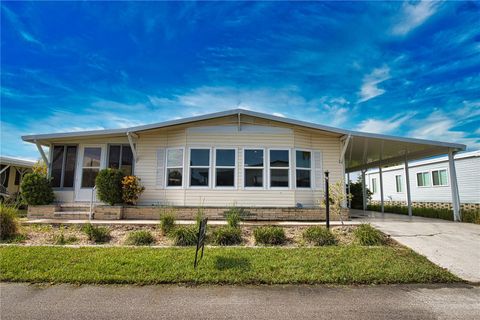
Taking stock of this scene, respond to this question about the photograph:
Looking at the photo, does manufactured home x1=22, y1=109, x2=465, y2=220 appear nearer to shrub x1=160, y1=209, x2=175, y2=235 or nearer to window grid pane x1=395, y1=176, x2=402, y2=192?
shrub x1=160, y1=209, x2=175, y2=235

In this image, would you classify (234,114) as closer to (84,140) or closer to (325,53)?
(325,53)

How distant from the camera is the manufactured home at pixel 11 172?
637 inches

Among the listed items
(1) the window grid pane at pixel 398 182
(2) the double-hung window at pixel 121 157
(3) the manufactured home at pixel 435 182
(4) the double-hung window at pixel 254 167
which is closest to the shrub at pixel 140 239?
(4) the double-hung window at pixel 254 167

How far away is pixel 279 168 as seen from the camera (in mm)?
10602

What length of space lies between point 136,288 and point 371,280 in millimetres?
3902

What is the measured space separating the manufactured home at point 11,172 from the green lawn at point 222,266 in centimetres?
1364

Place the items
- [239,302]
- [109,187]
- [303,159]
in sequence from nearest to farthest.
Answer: [239,302], [109,187], [303,159]

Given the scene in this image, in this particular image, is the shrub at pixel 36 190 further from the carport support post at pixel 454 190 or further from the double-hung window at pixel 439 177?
the double-hung window at pixel 439 177

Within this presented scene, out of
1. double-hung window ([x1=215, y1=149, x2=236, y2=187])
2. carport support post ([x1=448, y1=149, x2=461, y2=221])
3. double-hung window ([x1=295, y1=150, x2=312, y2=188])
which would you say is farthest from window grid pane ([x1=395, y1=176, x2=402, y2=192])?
double-hung window ([x1=215, y1=149, x2=236, y2=187])

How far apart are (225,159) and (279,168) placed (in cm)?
222

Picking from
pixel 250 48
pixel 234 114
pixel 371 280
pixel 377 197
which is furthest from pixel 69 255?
pixel 377 197

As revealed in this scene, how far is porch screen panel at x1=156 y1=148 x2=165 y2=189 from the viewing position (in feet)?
35.8

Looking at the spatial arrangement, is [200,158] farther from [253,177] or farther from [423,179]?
[423,179]

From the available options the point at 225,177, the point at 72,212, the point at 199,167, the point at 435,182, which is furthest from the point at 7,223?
the point at 435,182
